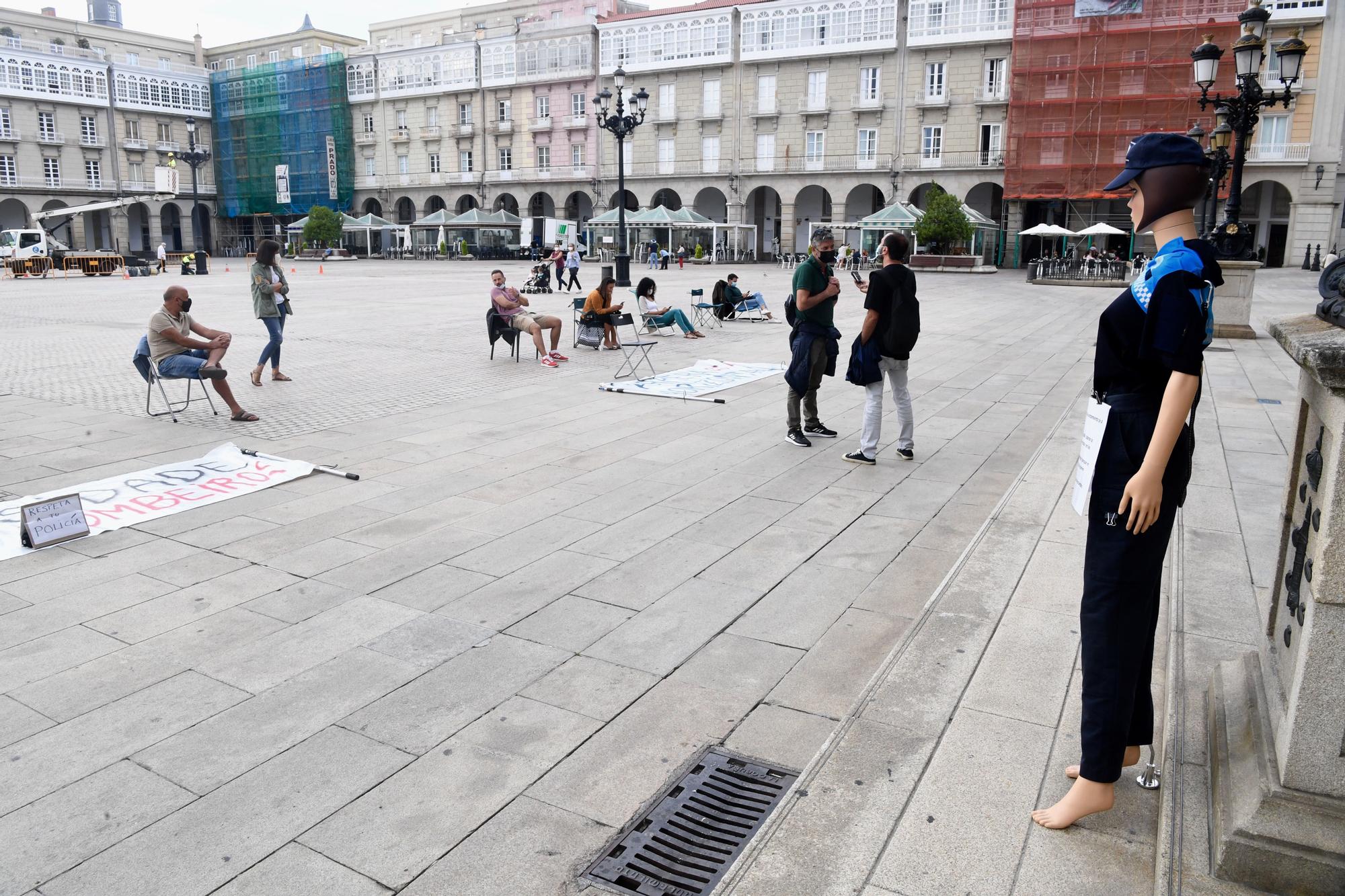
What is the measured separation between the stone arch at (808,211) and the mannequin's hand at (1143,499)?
172 ft

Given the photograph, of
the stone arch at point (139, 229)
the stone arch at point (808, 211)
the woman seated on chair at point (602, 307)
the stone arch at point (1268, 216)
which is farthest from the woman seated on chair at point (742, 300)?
the stone arch at point (139, 229)

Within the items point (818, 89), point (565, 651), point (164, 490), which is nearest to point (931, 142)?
point (818, 89)

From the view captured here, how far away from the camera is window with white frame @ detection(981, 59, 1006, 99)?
45.8m

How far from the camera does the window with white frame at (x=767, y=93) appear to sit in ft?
168

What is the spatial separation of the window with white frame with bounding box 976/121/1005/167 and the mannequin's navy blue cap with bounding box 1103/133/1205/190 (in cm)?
4800

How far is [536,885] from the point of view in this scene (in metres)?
2.76

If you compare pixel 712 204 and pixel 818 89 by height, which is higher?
pixel 818 89

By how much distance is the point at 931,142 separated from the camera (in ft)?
157

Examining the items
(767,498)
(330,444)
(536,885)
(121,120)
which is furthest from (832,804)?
(121,120)

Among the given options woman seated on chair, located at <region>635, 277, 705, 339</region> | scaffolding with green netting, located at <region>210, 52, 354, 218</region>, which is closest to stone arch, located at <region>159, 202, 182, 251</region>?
scaffolding with green netting, located at <region>210, 52, 354, 218</region>

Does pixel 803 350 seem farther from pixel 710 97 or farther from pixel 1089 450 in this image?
pixel 710 97

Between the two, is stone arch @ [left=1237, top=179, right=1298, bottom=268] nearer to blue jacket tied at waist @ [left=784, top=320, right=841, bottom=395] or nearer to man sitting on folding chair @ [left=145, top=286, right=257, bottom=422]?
blue jacket tied at waist @ [left=784, top=320, right=841, bottom=395]

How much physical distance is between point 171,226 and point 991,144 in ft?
185

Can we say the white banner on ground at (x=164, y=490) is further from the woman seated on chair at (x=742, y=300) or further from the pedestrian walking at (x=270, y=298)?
the woman seated on chair at (x=742, y=300)
